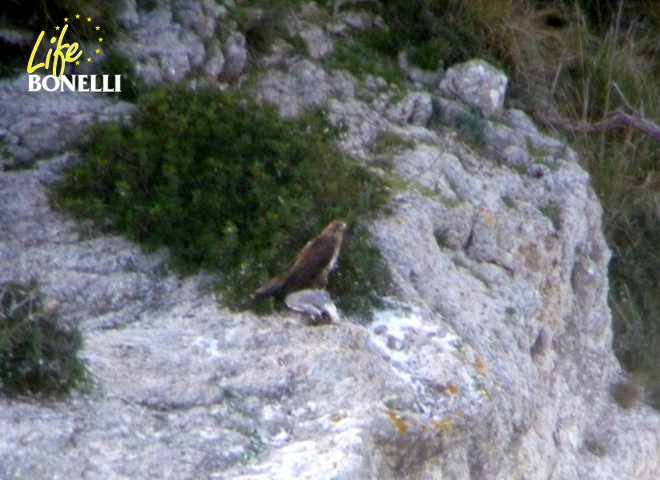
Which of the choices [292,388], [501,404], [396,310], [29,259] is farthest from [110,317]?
[501,404]

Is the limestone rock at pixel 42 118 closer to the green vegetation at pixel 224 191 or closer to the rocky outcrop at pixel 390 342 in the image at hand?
the rocky outcrop at pixel 390 342

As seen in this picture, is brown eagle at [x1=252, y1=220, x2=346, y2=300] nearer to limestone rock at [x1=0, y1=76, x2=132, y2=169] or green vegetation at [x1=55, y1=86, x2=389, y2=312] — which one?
green vegetation at [x1=55, y1=86, x2=389, y2=312]

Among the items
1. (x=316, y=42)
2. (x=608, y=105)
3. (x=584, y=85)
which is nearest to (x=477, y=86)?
(x=316, y=42)

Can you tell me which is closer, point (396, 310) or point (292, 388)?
point (292, 388)

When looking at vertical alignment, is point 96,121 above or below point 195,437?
above

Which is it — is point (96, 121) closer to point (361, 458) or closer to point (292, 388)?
point (292, 388)

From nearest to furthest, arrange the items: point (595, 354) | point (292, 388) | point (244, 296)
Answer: point (292, 388), point (244, 296), point (595, 354)

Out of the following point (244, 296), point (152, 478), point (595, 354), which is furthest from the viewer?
point (595, 354)
